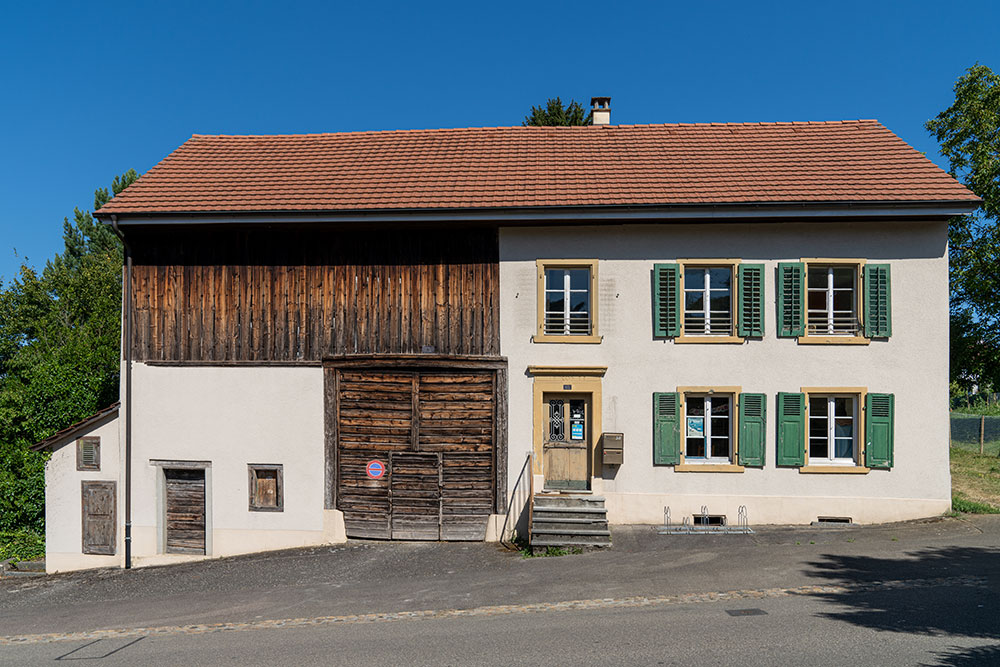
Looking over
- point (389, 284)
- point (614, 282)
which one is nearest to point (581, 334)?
point (614, 282)

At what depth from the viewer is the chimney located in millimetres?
17047

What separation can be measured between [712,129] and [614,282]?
18.7 feet

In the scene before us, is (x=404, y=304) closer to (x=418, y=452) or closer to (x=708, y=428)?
(x=418, y=452)

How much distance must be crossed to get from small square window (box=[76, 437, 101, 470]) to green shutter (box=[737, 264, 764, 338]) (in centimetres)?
1310

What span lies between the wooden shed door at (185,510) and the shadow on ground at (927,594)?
11.3 m

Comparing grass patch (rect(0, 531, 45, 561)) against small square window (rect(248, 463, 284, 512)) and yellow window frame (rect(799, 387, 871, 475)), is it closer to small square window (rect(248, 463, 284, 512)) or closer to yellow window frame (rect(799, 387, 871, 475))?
small square window (rect(248, 463, 284, 512))

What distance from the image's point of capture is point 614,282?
490 inches

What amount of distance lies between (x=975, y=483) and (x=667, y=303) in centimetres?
980

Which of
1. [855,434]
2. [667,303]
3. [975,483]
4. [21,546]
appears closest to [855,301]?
[855,434]

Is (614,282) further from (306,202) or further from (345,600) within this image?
(345,600)

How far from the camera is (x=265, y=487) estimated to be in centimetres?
1291

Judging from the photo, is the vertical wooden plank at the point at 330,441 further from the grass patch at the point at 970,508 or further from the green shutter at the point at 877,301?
the grass patch at the point at 970,508

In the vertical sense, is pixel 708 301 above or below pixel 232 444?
above

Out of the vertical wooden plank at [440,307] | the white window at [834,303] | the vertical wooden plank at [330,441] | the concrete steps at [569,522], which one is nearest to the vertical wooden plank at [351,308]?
the vertical wooden plank at [330,441]
